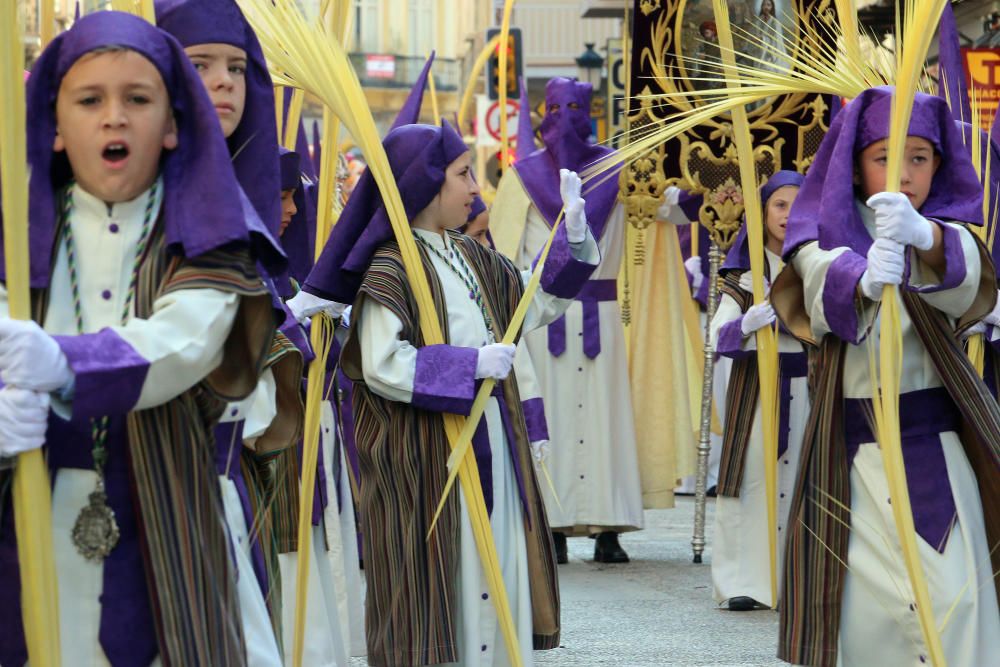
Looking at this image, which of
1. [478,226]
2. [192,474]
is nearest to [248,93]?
[192,474]

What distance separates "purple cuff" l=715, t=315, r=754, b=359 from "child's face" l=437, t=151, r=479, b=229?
86.9 inches

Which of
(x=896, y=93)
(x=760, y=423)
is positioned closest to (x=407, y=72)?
(x=760, y=423)

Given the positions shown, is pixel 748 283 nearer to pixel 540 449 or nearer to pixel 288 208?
pixel 540 449

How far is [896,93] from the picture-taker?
4.12 meters

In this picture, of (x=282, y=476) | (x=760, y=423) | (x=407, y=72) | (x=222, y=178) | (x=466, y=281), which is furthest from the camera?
(x=407, y=72)

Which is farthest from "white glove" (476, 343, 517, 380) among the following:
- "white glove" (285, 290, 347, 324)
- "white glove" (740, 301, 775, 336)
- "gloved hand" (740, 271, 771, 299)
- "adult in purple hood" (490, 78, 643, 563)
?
"adult in purple hood" (490, 78, 643, 563)

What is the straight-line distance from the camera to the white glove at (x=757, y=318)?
678 centimetres

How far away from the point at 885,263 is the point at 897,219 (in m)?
0.11

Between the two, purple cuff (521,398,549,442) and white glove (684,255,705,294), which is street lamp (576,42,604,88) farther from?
purple cuff (521,398,549,442)

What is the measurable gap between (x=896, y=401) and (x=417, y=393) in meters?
1.26

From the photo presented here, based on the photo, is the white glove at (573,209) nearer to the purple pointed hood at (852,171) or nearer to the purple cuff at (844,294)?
the purple pointed hood at (852,171)

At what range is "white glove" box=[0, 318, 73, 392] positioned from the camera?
2793 mm

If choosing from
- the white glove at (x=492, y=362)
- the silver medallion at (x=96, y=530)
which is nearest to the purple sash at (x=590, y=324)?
the white glove at (x=492, y=362)

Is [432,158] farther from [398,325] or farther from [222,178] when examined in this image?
[222,178]
